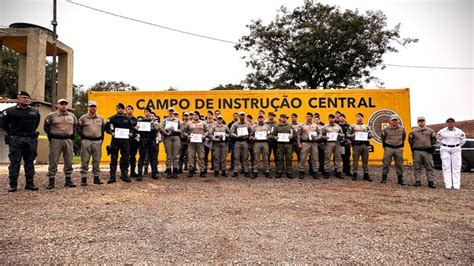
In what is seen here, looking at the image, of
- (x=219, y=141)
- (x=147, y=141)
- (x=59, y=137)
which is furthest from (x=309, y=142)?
(x=59, y=137)

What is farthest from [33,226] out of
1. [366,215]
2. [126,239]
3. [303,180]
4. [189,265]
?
[303,180]

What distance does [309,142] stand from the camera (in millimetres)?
8578

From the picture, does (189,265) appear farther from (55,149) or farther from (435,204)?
(55,149)

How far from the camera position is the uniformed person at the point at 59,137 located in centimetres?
678

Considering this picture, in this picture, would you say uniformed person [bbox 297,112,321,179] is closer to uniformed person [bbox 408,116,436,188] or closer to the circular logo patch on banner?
uniformed person [bbox 408,116,436,188]

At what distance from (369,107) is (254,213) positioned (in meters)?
7.45

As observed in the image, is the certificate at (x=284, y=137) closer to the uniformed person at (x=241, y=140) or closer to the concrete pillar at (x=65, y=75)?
the uniformed person at (x=241, y=140)

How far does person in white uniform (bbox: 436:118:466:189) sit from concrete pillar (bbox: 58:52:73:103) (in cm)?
2037

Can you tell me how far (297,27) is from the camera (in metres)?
22.1

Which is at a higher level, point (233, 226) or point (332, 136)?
point (332, 136)

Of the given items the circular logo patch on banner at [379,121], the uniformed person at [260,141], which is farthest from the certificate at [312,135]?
the circular logo patch on banner at [379,121]

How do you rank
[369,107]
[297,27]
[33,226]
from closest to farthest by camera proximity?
[33,226]
[369,107]
[297,27]

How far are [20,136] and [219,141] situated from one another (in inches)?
188

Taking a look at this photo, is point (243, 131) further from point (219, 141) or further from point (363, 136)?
point (363, 136)
